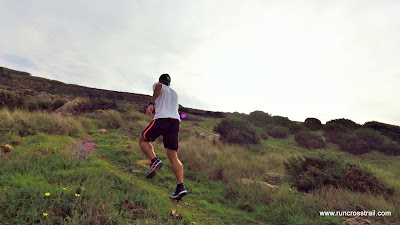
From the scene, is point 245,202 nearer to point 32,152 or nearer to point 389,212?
point 389,212

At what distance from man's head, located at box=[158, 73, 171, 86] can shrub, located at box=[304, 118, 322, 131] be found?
20.8 metres

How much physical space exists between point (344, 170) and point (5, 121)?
921cm

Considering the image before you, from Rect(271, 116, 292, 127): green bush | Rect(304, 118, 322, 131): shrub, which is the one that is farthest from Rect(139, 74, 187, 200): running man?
Rect(271, 116, 292, 127): green bush

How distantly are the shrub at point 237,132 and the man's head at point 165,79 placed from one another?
30.4 ft

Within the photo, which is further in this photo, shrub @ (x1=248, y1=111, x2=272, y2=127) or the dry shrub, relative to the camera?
shrub @ (x1=248, y1=111, x2=272, y2=127)

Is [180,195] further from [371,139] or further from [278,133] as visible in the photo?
[278,133]

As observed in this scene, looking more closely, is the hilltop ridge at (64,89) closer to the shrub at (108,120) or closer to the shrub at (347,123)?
the shrub at (347,123)

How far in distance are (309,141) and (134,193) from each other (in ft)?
45.2

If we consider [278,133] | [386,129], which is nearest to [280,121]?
[278,133]

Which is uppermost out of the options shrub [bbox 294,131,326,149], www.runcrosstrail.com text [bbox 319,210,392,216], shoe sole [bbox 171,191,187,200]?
shrub [bbox 294,131,326,149]

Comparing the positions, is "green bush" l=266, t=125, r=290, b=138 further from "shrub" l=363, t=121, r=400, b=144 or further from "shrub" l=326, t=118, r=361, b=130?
"shrub" l=363, t=121, r=400, b=144

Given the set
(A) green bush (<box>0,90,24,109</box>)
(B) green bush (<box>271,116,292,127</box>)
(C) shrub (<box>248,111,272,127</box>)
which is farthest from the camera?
(B) green bush (<box>271,116,292,127</box>)

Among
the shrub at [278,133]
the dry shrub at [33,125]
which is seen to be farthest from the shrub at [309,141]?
the dry shrub at [33,125]

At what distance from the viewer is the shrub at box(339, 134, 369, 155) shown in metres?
13.5
